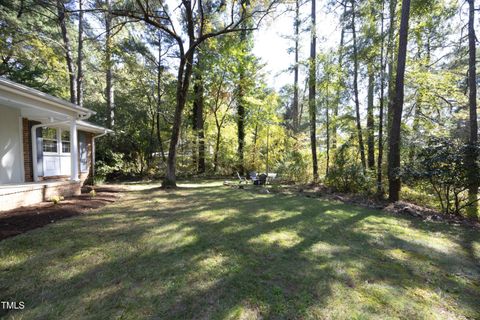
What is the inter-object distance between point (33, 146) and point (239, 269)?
8.13 metres

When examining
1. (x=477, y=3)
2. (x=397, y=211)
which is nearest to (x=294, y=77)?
(x=477, y=3)

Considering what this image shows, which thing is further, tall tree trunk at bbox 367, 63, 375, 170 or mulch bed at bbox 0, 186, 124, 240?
tall tree trunk at bbox 367, 63, 375, 170

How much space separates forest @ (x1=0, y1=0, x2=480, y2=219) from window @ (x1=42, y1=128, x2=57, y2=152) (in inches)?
119

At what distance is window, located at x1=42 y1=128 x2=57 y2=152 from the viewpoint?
27.1 ft

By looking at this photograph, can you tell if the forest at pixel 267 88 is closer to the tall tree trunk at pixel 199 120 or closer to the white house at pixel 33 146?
the tall tree trunk at pixel 199 120

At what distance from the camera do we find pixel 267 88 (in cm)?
1748

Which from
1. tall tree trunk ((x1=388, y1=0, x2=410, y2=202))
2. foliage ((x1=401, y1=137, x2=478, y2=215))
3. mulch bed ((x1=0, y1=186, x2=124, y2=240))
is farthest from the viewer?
tall tree trunk ((x1=388, y1=0, x2=410, y2=202))

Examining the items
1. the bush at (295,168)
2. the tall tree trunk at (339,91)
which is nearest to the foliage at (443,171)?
the bush at (295,168)

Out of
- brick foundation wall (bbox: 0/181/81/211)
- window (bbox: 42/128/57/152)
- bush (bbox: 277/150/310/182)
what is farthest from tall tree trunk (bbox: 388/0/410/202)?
window (bbox: 42/128/57/152)

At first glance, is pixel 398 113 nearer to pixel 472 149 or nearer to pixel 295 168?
pixel 472 149

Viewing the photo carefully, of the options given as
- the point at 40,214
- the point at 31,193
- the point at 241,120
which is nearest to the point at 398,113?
the point at 40,214

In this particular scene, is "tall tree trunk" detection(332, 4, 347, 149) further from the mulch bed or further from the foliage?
the mulch bed

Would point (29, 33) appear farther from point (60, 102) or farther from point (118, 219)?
point (118, 219)

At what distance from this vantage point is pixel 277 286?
8.82ft
